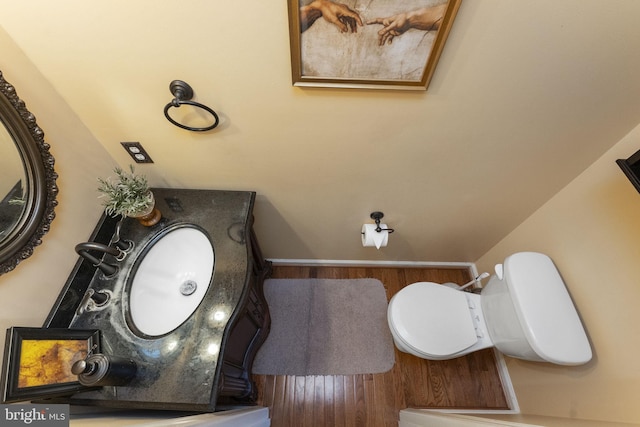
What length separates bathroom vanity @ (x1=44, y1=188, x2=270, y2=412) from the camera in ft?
2.60

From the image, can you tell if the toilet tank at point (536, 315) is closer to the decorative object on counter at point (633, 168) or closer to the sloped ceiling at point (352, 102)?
the sloped ceiling at point (352, 102)

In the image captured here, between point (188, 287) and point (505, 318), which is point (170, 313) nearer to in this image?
point (188, 287)

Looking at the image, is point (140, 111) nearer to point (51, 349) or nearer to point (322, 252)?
point (51, 349)

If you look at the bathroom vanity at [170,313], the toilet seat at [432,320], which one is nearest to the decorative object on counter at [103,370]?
the bathroom vanity at [170,313]

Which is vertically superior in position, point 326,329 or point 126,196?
point 126,196

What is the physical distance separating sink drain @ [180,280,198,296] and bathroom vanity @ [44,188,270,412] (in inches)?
0.9

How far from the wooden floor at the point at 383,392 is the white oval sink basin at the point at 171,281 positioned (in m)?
0.94

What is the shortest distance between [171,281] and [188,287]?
0.29 feet

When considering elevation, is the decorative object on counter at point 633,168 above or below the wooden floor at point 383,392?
above

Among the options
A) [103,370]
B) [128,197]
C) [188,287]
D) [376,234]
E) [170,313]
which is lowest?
[103,370]

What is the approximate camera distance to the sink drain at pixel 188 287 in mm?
1047

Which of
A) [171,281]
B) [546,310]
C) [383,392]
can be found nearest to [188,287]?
[171,281]

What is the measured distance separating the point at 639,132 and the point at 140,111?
1.78 metres

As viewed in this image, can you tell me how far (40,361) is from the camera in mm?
731
